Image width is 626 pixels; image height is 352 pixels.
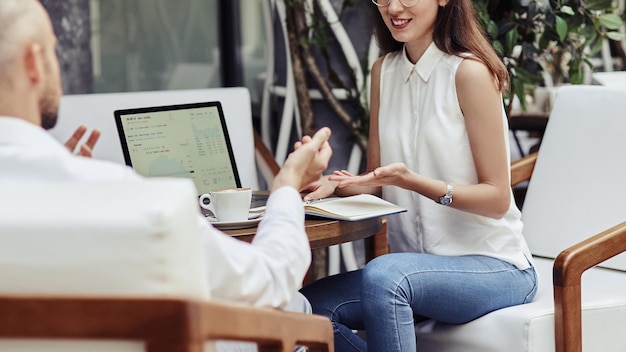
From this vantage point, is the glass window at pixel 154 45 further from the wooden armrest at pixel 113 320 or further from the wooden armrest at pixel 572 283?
the wooden armrest at pixel 113 320

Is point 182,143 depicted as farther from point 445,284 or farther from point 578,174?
point 578,174

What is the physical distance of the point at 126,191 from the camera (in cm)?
123

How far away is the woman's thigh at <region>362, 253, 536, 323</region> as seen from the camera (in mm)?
2285

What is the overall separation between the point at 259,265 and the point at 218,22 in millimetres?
3367

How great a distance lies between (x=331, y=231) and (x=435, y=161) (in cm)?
42

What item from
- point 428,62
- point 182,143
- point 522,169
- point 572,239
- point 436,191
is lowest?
point 572,239

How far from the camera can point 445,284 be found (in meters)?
2.32

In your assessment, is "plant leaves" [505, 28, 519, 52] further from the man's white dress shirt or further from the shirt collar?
the man's white dress shirt

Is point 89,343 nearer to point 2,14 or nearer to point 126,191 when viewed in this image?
point 126,191

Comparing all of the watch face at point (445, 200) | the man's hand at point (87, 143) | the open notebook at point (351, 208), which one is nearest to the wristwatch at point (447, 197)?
the watch face at point (445, 200)

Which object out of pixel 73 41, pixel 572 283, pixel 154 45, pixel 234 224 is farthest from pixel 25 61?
pixel 154 45

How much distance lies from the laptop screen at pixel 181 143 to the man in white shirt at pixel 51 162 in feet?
4.14

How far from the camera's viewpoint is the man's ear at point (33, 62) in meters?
1.44

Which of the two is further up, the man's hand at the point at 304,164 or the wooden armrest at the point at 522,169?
the man's hand at the point at 304,164
